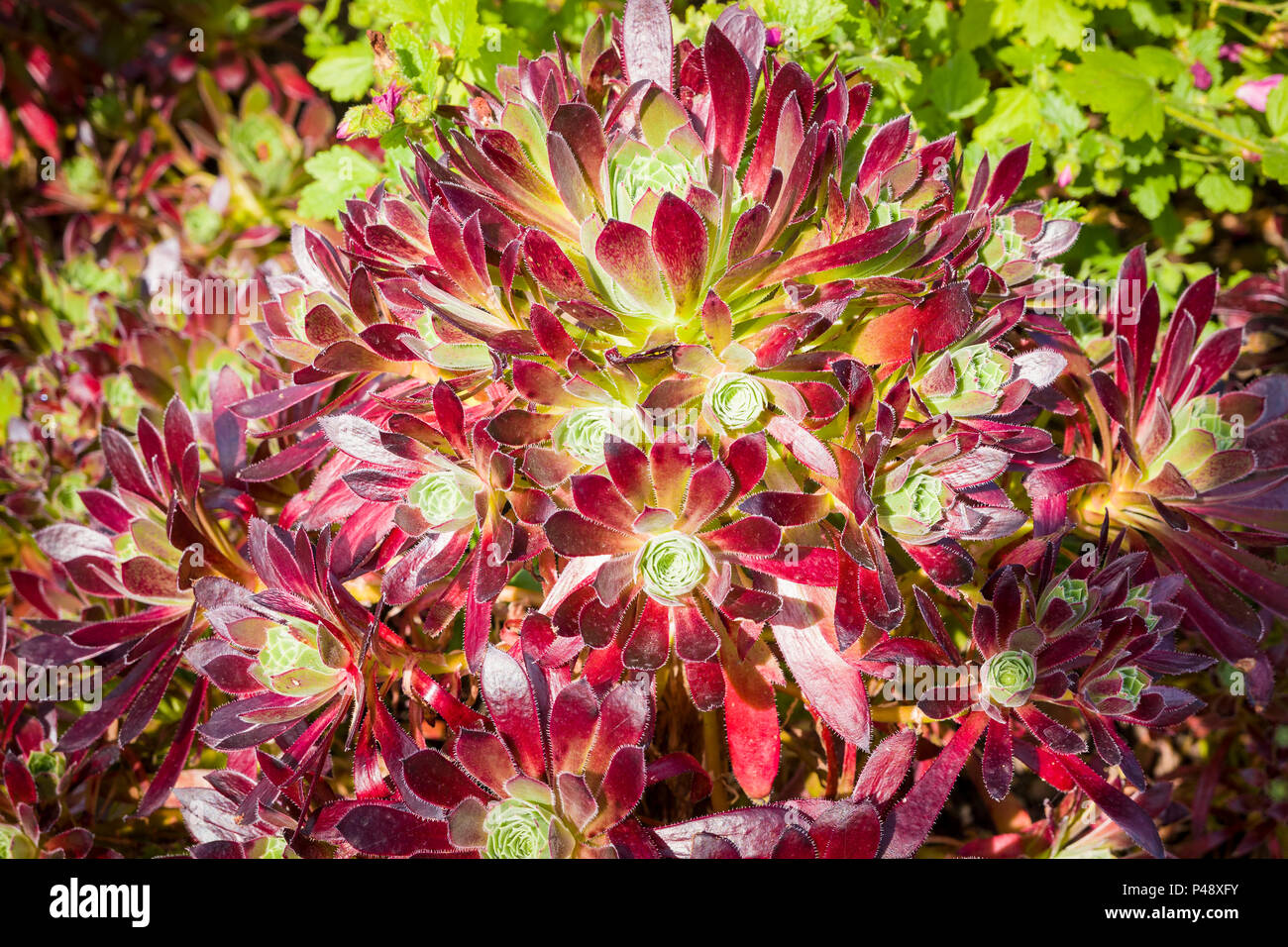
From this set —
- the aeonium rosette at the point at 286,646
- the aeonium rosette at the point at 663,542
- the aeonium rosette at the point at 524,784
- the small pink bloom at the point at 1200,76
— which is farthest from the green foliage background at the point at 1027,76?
the aeonium rosette at the point at 524,784

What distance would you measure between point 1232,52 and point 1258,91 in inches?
14.5

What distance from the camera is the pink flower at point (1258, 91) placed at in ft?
7.58

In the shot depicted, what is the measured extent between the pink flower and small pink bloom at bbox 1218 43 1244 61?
0.26m

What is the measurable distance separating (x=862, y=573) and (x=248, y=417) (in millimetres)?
935

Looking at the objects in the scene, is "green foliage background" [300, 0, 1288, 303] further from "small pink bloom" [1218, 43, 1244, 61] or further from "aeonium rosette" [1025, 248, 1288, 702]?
"aeonium rosette" [1025, 248, 1288, 702]

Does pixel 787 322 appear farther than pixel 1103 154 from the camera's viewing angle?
No

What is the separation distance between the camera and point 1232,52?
2.60 metres

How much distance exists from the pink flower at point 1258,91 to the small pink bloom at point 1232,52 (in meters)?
0.26

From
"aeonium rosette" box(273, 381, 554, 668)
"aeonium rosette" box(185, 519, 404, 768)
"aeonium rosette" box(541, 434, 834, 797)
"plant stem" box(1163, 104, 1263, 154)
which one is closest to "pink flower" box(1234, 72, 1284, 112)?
"plant stem" box(1163, 104, 1263, 154)

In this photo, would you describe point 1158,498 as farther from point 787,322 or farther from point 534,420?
point 534,420

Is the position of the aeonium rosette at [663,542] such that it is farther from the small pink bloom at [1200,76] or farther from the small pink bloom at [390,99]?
the small pink bloom at [1200,76]

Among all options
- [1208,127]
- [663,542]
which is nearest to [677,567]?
[663,542]

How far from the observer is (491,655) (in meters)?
1.17
